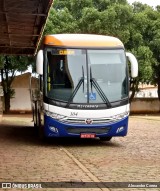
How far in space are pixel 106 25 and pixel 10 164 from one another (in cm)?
2478

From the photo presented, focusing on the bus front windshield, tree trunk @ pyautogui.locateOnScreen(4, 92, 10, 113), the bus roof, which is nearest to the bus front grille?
the bus front windshield

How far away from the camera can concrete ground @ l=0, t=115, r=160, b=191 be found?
7.94 m

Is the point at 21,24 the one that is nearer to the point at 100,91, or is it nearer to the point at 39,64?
the point at 39,64

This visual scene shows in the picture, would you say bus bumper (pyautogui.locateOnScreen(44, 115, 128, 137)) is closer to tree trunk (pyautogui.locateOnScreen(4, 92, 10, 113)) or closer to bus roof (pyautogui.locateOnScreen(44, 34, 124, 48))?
bus roof (pyautogui.locateOnScreen(44, 34, 124, 48))

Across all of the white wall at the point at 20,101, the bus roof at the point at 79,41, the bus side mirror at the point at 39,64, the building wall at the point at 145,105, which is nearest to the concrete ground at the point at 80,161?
the bus side mirror at the point at 39,64

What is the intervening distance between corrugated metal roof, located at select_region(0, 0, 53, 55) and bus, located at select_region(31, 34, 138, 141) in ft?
3.74

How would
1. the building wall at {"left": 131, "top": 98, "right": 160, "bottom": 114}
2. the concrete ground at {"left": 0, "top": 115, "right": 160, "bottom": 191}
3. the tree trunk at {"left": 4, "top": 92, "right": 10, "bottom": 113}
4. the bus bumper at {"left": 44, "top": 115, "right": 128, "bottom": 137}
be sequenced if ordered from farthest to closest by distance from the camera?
the building wall at {"left": 131, "top": 98, "right": 160, "bottom": 114}, the tree trunk at {"left": 4, "top": 92, "right": 10, "bottom": 113}, the bus bumper at {"left": 44, "top": 115, "right": 128, "bottom": 137}, the concrete ground at {"left": 0, "top": 115, "right": 160, "bottom": 191}

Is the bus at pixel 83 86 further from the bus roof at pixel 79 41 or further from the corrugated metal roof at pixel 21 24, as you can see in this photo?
the corrugated metal roof at pixel 21 24

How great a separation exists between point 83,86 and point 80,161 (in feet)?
9.99

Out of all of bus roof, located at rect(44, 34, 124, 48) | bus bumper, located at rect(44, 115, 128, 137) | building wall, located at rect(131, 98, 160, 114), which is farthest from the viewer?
building wall, located at rect(131, 98, 160, 114)

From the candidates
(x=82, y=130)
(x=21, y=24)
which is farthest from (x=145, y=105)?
(x=82, y=130)

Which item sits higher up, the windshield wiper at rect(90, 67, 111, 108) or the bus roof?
the bus roof

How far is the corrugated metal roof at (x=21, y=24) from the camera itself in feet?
40.7

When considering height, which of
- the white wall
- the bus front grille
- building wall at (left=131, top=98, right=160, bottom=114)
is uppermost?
the bus front grille
